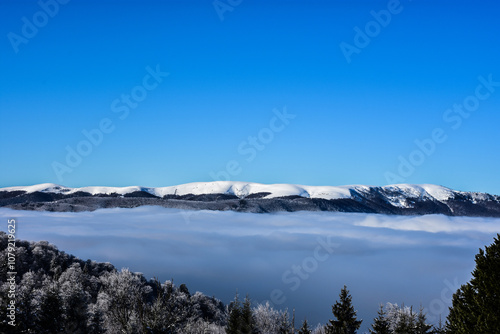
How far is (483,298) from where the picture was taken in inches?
984

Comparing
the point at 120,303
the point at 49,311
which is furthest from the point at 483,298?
the point at 120,303

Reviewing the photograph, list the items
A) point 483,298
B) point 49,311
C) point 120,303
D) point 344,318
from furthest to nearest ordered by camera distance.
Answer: point 120,303 → point 344,318 → point 49,311 → point 483,298

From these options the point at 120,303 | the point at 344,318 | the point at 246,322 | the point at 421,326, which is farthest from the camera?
the point at 120,303

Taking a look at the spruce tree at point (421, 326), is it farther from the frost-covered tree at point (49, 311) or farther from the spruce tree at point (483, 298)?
the frost-covered tree at point (49, 311)

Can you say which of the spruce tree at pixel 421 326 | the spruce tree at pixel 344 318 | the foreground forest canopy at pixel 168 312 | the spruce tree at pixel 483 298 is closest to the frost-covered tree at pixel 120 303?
the foreground forest canopy at pixel 168 312

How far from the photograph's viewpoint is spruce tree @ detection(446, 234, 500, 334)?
23.8 m

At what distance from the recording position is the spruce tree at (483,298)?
2380 centimetres

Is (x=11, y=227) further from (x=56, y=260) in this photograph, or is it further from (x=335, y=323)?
(x=56, y=260)

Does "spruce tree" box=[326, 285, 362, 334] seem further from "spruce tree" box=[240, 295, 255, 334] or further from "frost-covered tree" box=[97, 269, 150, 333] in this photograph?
"frost-covered tree" box=[97, 269, 150, 333]

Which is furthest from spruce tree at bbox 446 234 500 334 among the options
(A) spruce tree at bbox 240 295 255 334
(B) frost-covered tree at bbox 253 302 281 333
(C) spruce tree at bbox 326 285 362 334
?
(B) frost-covered tree at bbox 253 302 281 333

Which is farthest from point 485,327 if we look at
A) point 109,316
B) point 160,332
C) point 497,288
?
point 109,316

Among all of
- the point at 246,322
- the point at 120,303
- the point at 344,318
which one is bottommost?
the point at 120,303

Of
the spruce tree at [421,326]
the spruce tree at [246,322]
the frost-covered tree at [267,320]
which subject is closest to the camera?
the spruce tree at [421,326]

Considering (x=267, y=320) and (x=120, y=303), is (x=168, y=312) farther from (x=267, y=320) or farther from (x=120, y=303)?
(x=267, y=320)
